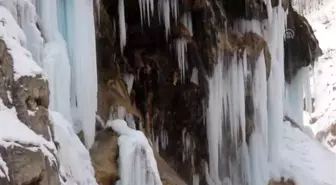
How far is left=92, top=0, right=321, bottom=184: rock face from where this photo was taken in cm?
1397

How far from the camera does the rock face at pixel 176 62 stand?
13969 mm

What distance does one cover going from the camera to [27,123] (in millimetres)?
5996

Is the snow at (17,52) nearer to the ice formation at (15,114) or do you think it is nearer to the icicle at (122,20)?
the ice formation at (15,114)

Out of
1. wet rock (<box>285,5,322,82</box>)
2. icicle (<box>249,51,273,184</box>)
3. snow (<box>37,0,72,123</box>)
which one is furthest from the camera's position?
wet rock (<box>285,5,322,82</box>)

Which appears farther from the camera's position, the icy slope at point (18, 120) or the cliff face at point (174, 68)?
the cliff face at point (174, 68)

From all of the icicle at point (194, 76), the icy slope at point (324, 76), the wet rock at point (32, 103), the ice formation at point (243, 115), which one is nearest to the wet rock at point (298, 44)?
the ice formation at point (243, 115)

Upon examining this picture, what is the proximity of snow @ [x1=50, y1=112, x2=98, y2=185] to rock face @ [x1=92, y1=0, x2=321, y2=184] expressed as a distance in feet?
13.8

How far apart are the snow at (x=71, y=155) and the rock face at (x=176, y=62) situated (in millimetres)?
4204

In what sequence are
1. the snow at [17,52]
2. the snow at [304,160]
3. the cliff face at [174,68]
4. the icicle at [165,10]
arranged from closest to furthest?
the snow at [17,52]
the cliff face at [174,68]
the icicle at [165,10]
the snow at [304,160]

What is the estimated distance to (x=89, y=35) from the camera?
33.6ft

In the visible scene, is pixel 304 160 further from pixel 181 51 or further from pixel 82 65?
pixel 82 65

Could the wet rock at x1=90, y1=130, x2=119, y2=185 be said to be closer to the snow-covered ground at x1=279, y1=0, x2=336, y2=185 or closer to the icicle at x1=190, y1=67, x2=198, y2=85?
the icicle at x1=190, y1=67, x2=198, y2=85

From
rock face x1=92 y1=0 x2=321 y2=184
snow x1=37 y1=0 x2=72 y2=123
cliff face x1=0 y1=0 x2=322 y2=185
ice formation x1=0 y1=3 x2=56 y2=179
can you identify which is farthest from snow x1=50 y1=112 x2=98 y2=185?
rock face x1=92 y1=0 x2=321 y2=184

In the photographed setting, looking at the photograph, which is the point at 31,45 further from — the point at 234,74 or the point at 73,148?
the point at 234,74
